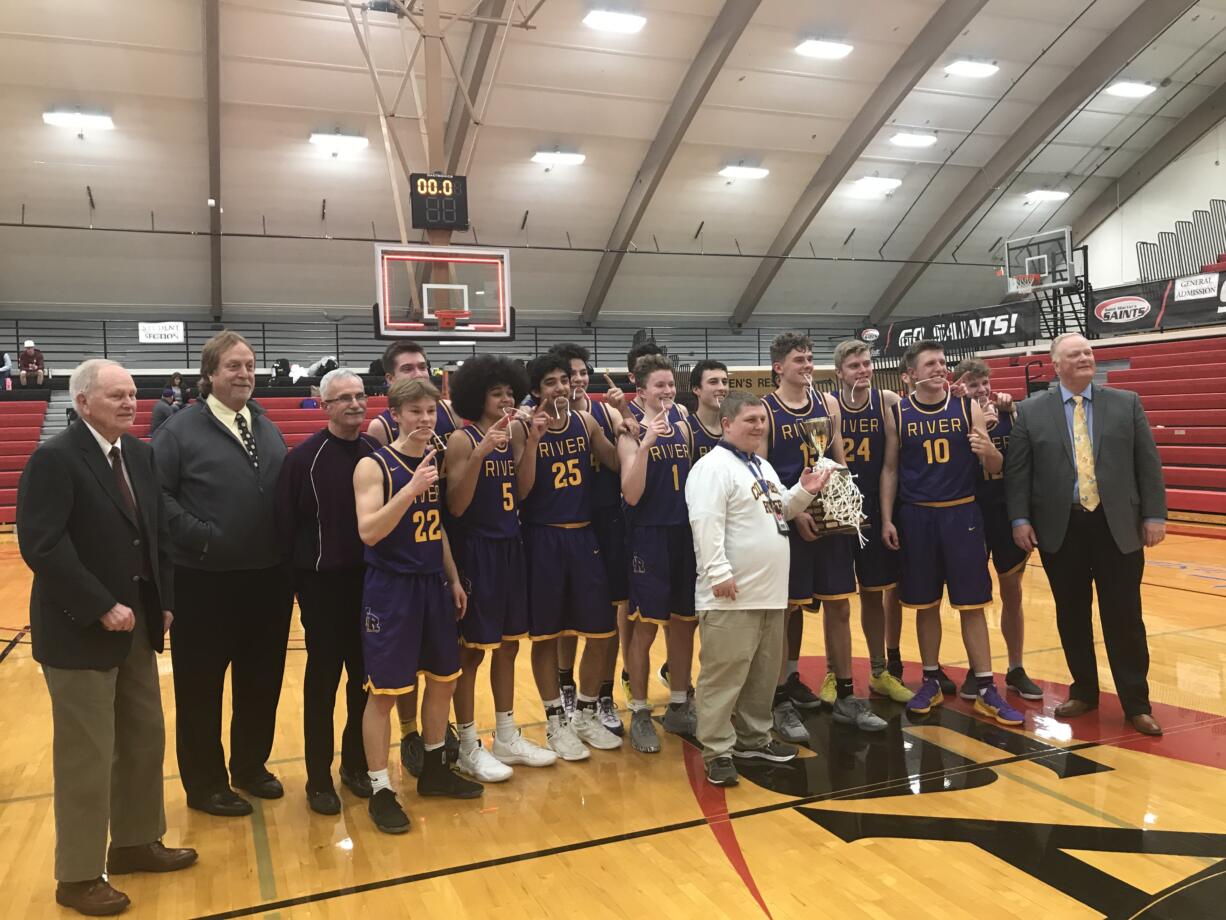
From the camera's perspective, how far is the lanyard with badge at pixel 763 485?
4035mm

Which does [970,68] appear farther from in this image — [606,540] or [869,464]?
[606,540]

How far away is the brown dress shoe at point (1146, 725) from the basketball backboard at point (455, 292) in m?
9.34

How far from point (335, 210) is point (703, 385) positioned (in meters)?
17.6

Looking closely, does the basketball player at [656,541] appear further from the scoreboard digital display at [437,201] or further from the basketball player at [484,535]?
the scoreboard digital display at [437,201]

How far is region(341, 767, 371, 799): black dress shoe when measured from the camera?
13.1ft

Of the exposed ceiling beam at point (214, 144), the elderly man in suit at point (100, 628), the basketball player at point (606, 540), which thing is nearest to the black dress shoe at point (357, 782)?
the elderly man in suit at point (100, 628)

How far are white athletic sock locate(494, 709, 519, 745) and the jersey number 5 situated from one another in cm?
114

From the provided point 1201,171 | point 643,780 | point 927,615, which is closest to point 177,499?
point 643,780

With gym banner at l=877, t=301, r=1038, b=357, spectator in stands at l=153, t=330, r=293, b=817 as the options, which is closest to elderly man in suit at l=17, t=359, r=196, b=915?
spectator in stands at l=153, t=330, r=293, b=817

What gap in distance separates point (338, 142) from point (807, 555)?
16.8 metres

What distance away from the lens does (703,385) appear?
478 cm

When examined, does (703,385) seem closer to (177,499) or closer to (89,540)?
(177,499)

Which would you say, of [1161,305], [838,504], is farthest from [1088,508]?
[1161,305]

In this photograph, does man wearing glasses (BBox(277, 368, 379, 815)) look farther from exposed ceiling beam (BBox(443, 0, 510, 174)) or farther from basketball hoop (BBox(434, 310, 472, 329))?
exposed ceiling beam (BBox(443, 0, 510, 174))
